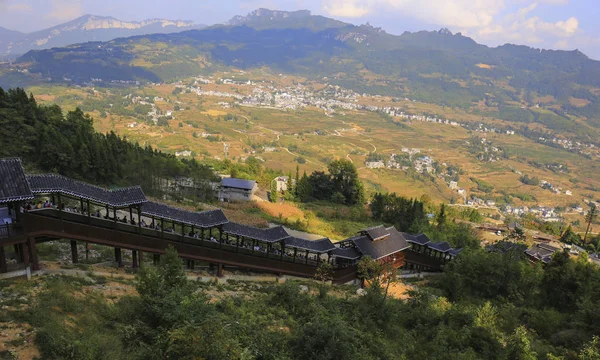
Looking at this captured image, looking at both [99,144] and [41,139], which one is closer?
[41,139]

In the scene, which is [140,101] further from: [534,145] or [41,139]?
[534,145]

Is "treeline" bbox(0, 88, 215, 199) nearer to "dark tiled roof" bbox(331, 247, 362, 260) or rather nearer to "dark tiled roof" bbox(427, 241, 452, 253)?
"dark tiled roof" bbox(331, 247, 362, 260)

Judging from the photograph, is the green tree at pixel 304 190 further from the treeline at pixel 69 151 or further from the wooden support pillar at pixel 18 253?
the wooden support pillar at pixel 18 253

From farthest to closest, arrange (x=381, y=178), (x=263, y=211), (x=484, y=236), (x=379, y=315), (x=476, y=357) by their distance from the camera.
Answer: (x=381, y=178) → (x=484, y=236) → (x=263, y=211) → (x=379, y=315) → (x=476, y=357)

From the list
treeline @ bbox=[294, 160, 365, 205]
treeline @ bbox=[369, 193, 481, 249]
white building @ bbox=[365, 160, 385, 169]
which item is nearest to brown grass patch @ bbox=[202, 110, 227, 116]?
white building @ bbox=[365, 160, 385, 169]

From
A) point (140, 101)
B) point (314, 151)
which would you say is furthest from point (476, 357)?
point (140, 101)

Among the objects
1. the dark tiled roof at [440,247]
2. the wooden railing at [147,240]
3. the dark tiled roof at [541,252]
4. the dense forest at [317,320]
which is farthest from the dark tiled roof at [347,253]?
the dark tiled roof at [541,252]

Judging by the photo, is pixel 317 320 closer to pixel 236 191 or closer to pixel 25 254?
pixel 25 254
